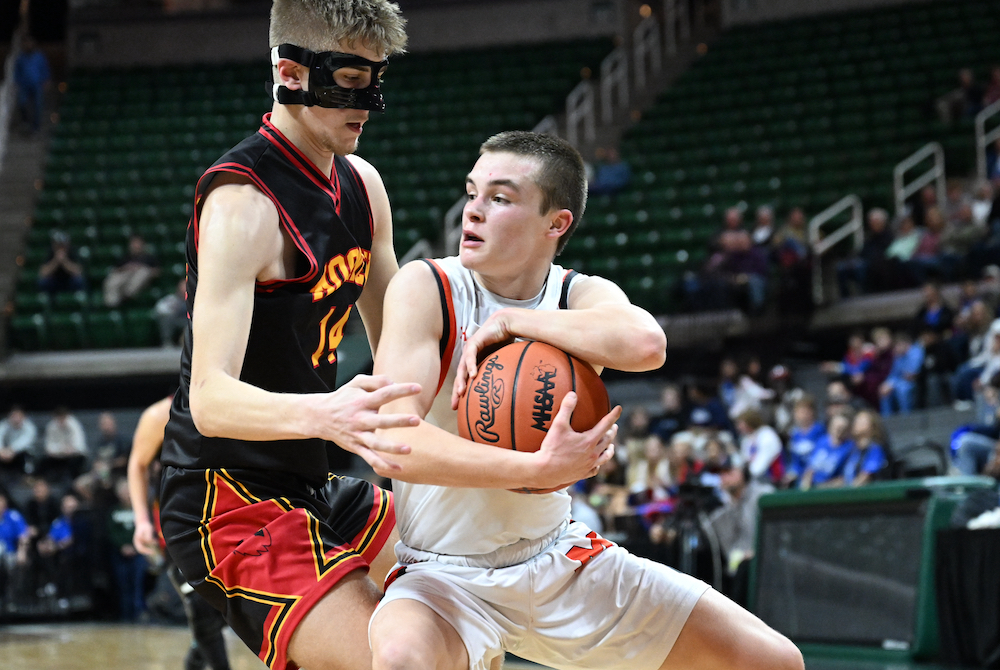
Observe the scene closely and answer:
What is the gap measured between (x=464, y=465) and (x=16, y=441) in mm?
12327

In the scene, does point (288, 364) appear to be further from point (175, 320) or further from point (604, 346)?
point (175, 320)

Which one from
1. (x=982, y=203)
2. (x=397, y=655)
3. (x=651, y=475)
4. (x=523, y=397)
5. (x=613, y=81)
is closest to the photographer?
(x=397, y=655)

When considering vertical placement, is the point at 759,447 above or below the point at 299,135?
below

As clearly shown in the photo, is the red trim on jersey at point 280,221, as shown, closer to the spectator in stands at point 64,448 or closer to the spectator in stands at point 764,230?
the spectator in stands at point 764,230

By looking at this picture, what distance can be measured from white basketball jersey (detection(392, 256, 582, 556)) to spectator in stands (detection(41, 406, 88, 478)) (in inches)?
447

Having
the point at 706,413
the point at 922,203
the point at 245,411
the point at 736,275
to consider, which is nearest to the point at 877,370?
the point at 706,413

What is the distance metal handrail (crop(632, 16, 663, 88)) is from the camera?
61.4 ft

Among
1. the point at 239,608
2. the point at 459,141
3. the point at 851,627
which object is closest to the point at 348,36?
the point at 239,608

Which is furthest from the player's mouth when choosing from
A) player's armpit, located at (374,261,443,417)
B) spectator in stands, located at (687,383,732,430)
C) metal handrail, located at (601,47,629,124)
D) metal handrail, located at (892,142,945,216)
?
metal handrail, located at (601,47,629,124)

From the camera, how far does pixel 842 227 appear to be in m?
13.8

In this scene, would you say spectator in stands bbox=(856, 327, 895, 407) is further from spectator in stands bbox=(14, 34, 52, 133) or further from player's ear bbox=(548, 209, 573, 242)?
spectator in stands bbox=(14, 34, 52, 133)

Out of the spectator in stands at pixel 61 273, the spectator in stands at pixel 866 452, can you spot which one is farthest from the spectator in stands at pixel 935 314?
the spectator in stands at pixel 61 273

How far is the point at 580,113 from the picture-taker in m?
17.5

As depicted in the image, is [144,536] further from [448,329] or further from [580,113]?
[580,113]
